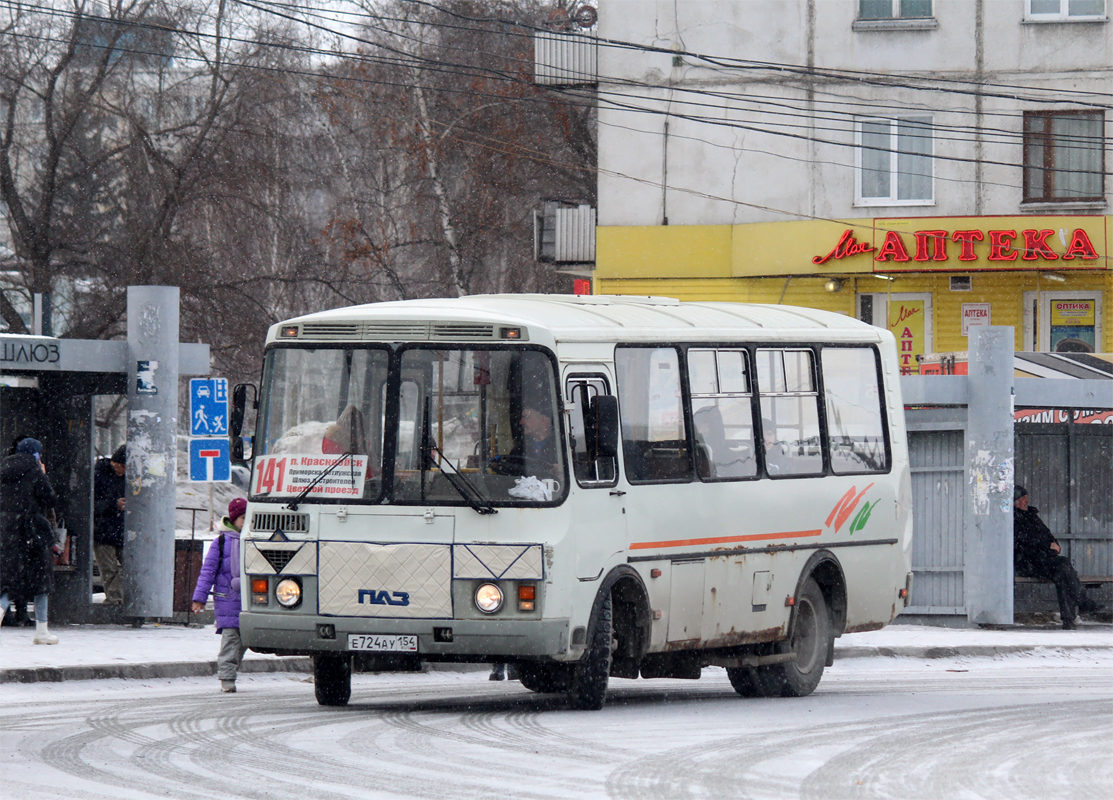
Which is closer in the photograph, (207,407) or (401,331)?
(401,331)

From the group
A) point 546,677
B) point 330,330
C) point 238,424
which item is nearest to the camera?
point 330,330

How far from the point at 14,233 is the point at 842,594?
76.8 feet

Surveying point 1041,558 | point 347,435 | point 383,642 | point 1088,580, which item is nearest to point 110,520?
point 347,435

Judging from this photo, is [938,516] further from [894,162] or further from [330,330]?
[894,162]

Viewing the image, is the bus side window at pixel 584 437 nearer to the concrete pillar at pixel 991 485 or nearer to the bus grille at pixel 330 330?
the bus grille at pixel 330 330

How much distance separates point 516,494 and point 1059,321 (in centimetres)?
2194

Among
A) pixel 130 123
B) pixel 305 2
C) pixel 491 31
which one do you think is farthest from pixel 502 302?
pixel 491 31

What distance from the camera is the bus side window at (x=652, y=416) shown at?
39.9ft

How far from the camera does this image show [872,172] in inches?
1254

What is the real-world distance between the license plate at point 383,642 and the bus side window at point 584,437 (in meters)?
1.42

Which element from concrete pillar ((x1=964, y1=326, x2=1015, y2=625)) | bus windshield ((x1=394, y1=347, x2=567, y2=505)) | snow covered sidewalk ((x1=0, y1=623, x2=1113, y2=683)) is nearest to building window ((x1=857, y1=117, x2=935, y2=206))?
concrete pillar ((x1=964, y1=326, x2=1015, y2=625))

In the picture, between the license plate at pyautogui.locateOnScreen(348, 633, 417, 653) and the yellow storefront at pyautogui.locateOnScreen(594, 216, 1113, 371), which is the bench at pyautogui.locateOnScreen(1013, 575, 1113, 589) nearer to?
the yellow storefront at pyautogui.locateOnScreen(594, 216, 1113, 371)

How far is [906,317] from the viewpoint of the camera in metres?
31.8

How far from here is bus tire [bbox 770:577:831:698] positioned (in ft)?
45.2
